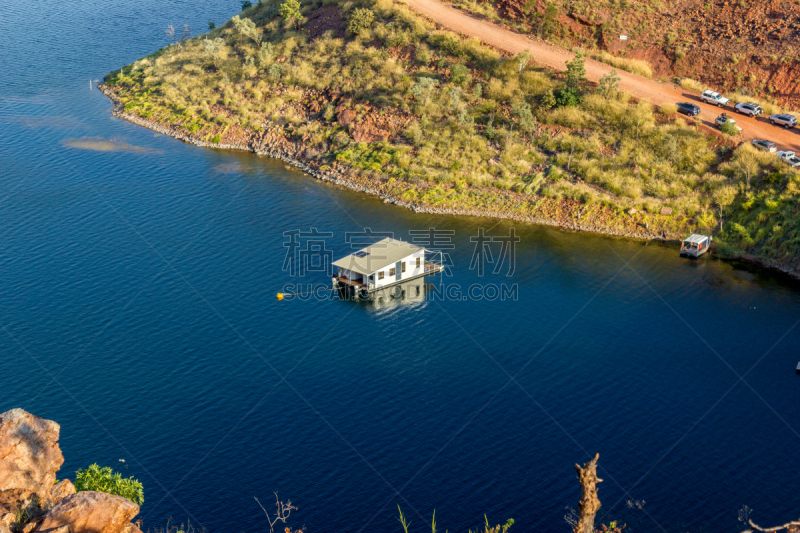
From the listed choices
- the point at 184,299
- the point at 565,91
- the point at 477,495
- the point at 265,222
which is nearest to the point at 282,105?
the point at 265,222

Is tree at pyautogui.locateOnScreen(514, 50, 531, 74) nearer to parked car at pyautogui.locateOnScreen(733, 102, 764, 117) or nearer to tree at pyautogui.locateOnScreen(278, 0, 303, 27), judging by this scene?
parked car at pyautogui.locateOnScreen(733, 102, 764, 117)

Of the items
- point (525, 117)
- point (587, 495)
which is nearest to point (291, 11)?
point (525, 117)

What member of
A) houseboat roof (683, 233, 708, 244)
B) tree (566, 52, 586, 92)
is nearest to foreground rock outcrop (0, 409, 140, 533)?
houseboat roof (683, 233, 708, 244)

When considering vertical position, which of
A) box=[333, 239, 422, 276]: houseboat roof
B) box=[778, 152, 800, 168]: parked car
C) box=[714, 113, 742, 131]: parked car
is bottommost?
box=[333, 239, 422, 276]: houseboat roof

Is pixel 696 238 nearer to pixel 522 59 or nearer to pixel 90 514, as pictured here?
pixel 522 59

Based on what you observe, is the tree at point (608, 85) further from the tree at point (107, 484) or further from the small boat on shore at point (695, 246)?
the tree at point (107, 484)

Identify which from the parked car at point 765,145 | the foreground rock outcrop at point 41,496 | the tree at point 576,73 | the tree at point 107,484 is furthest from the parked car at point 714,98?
the foreground rock outcrop at point 41,496
